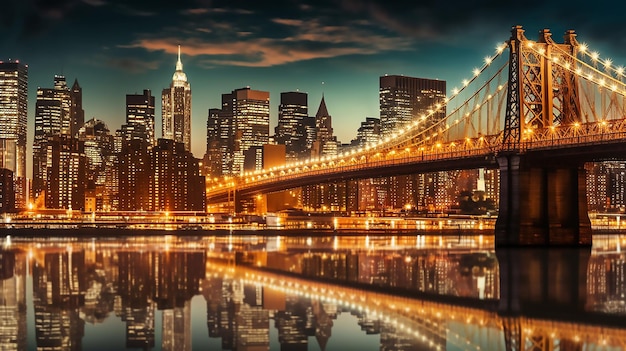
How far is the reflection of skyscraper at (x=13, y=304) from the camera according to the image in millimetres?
22280

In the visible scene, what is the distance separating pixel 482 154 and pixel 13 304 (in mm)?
48576

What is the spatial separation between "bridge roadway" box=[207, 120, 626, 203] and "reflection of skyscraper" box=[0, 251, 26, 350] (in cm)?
3382

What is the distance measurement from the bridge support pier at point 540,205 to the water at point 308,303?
14.4 meters

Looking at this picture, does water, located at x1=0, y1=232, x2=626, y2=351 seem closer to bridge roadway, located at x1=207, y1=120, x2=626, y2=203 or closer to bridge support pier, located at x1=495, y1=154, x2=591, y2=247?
bridge roadway, located at x1=207, y1=120, x2=626, y2=203

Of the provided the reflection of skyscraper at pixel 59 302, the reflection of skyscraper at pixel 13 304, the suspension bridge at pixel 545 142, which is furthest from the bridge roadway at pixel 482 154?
the reflection of skyscraper at pixel 13 304

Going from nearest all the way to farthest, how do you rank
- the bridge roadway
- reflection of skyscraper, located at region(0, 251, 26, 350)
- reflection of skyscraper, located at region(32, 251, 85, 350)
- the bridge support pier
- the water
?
reflection of skyscraper, located at region(0, 251, 26, 350) < reflection of skyscraper, located at region(32, 251, 85, 350) < the water < the bridge roadway < the bridge support pier

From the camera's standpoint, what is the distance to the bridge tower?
219 feet

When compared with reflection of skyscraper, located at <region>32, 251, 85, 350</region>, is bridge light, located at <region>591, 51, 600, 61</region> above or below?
above

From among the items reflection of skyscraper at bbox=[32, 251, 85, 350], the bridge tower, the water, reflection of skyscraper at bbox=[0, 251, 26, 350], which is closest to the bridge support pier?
the bridge tower

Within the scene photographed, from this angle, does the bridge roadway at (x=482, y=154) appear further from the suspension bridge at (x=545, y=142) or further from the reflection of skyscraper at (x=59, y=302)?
the reflection of skyscraper at (x=59, y=302)

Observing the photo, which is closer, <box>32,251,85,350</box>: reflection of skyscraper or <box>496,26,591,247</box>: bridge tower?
<box>32,251,85,350</box>: reflection of skyscraper

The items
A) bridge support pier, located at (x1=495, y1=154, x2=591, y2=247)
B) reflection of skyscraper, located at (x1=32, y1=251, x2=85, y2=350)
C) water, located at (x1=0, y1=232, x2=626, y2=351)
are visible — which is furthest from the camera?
bridge support pier, located at (x1=495, y1=154, x2=591, y2=247)

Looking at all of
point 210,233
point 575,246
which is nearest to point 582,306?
point 575,246

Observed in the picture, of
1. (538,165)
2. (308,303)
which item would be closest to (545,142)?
(538,165)
